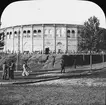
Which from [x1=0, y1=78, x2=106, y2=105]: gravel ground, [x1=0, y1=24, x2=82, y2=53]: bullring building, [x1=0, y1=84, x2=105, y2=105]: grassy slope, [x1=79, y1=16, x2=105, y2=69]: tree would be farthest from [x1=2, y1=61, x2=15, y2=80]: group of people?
[x1=0, y1=24, x2=82, y2=53]: bullring building

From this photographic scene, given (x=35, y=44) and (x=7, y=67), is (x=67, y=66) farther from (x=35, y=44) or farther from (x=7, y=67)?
(x=35, y=44)

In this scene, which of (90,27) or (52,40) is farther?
(52,40)

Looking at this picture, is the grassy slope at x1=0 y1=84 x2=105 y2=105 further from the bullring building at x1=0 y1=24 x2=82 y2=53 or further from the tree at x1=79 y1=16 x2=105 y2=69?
the bullring building at x1=0 y1=24 x2=82 y2=53

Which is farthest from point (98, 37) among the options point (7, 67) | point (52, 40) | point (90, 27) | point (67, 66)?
point (52, 40)

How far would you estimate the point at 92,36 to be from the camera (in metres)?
25.4

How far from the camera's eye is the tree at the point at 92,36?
25.4 m

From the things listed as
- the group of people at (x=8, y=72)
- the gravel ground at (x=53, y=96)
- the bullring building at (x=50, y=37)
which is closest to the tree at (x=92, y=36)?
the group of people at (x=8, y=72)

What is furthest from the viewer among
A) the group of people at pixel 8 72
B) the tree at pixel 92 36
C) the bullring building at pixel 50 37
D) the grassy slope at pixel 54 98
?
the bullring building at pixel 50 37

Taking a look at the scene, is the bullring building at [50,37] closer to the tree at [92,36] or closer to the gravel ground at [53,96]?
the tree at [92,36]

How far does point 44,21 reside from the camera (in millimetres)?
57375

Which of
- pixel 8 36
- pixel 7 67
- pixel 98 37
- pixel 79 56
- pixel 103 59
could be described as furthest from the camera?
pixel 8 36

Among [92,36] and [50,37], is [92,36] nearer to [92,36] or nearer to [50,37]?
[92,36]

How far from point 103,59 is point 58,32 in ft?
63.5

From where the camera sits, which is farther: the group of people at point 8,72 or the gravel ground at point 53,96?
the group of people at point 8,72
